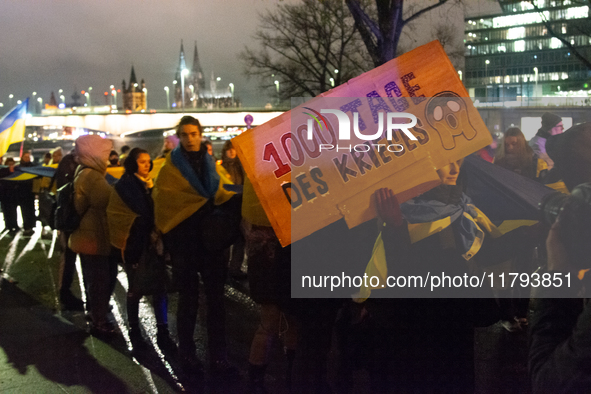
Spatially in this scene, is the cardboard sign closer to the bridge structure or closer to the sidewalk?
the sidewalk

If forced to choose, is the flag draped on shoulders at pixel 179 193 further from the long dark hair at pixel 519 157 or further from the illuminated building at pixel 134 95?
the illuminated building at pixel 134 95

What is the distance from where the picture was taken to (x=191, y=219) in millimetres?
3816

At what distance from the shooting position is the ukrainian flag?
25.7 ft

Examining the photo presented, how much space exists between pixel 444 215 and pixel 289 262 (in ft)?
3.27

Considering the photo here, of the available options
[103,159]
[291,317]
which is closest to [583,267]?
[291,317]

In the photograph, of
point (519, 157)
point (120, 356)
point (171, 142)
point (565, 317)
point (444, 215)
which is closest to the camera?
point (565, 317)

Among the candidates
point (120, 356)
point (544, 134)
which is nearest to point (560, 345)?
point (544, 134)

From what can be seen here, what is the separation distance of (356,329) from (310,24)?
854 inches

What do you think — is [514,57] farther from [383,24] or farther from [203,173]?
[203,173]

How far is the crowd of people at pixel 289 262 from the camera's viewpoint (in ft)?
6.42

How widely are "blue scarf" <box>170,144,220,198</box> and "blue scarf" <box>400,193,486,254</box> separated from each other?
5.54ft

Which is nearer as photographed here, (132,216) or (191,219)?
(191,219)

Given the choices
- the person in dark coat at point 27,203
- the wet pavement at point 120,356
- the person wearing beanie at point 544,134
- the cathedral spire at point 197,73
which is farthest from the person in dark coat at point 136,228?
the cathedral spire at point 197,73

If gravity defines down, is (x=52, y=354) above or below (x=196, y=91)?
below
